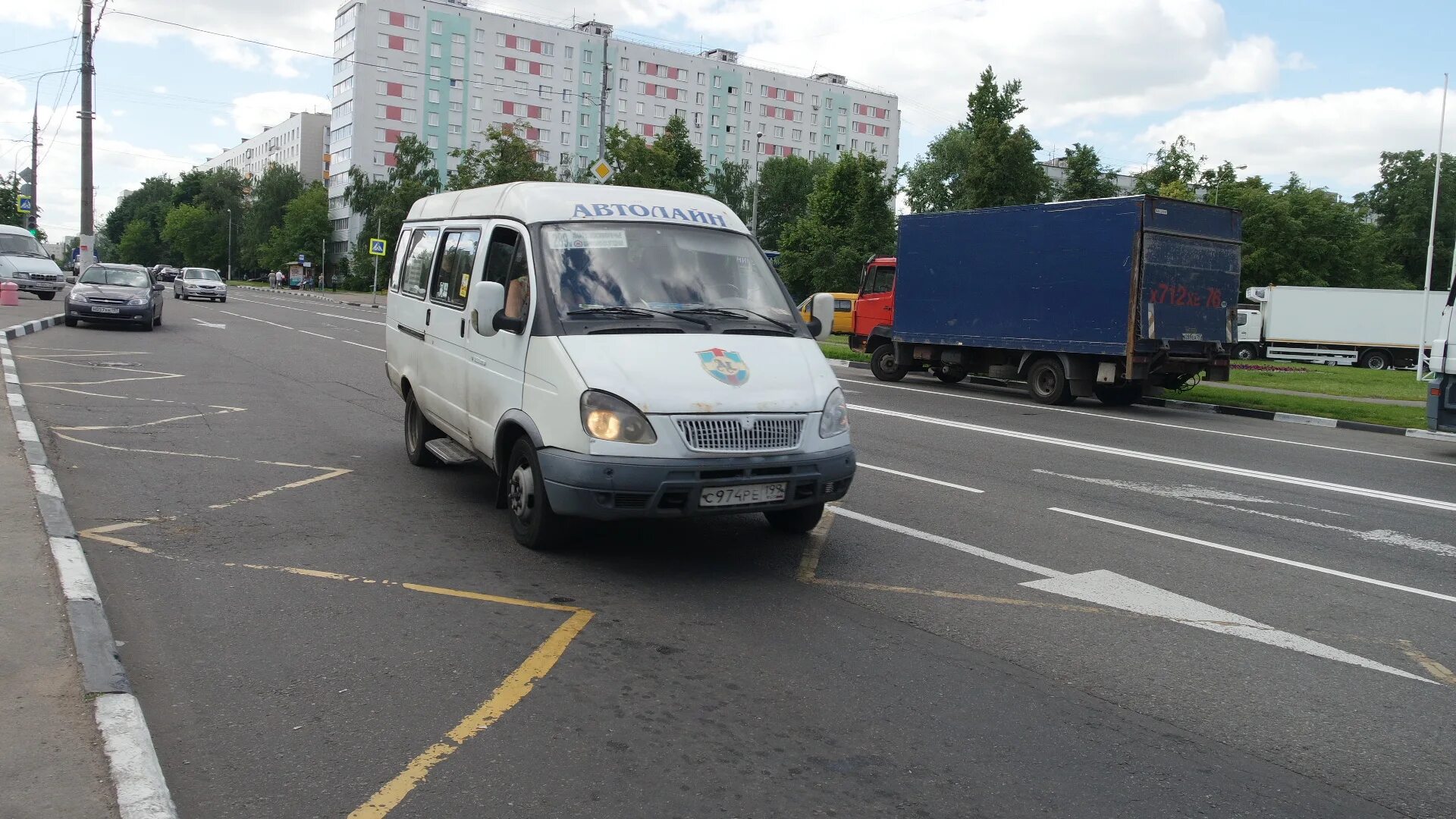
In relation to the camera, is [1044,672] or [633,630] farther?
[633,630]

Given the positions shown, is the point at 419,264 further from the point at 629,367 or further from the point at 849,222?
the point at 849,222

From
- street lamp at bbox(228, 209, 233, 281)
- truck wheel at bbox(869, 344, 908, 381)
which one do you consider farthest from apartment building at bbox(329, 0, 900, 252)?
truck wheel at bbox(869, 344, 908, 381)

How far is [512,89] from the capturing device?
332ft

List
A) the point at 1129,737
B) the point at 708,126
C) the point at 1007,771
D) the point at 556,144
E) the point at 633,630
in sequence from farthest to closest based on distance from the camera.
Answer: the point at 708,126
the point at 556,144
the point at 633,630
the point at 1129,737
the point at 1007,771

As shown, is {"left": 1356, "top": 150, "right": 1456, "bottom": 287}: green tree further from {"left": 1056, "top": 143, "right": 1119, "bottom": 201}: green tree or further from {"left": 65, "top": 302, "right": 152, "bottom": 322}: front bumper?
{"left": 65, "top": 302, "right": 152, "bottom": 322}: front bumper

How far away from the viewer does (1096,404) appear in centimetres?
2000

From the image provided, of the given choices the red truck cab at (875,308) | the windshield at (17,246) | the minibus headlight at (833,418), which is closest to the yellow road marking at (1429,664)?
the minibus headlight at (833,418)

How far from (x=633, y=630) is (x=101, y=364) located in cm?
1454

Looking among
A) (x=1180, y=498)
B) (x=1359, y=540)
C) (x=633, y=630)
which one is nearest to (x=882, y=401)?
(x=1180, y=498)

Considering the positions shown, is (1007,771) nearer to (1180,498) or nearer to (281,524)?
(281,524)

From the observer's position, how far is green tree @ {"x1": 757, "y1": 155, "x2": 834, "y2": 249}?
4227 inches

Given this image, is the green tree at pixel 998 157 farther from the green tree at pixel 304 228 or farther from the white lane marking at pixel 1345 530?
the green tree at pixel 304 228

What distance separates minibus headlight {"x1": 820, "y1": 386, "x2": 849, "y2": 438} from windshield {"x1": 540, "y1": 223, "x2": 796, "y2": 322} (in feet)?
2.36

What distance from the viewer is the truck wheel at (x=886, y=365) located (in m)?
23.0
